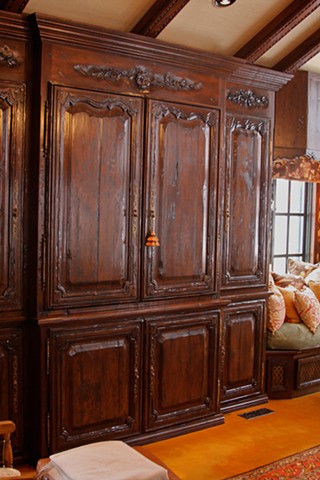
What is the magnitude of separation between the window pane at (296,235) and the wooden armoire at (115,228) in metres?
1.59

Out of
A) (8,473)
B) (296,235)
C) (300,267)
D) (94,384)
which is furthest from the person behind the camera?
(296,235)

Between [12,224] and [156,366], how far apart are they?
131cm

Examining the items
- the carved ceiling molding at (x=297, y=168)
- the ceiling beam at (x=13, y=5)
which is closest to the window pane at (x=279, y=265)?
the carved ceiling molding at (x=297, y=168)

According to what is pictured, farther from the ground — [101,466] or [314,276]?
[314,276]

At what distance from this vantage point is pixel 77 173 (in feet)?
11.4

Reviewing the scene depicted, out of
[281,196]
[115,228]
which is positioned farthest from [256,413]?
[281,196]

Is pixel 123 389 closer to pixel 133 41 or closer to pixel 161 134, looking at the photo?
pixel 161 134

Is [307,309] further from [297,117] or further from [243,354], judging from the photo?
[297,117]

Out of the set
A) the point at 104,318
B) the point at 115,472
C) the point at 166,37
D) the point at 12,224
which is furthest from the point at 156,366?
the point at 166,37

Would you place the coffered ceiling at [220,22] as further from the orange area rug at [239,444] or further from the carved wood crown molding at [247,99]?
the orange area rug at [239,444]

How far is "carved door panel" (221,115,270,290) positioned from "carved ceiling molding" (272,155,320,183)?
1.58 feet

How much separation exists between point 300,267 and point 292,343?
111 cm

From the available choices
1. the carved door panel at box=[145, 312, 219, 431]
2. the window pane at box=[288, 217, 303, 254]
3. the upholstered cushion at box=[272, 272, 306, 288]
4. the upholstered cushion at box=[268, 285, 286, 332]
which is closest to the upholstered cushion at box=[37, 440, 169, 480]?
the carved door panel at box=[145, 312, 219, 431]

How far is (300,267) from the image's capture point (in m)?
5.65
